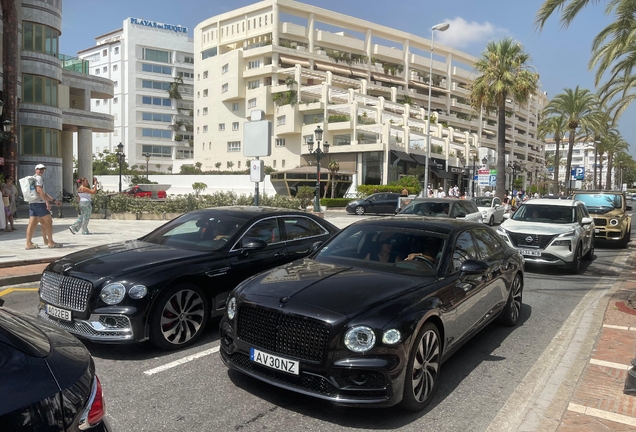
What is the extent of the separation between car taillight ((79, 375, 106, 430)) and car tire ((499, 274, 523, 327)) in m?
5.24

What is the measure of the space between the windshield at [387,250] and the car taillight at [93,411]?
3058 millimetres

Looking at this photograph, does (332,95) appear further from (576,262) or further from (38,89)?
(576,262)

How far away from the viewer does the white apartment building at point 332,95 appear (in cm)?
5212

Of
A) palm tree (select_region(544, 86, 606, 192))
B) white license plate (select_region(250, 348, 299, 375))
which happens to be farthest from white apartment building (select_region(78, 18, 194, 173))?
white license plate (select_region(250, 348, 299, 375))

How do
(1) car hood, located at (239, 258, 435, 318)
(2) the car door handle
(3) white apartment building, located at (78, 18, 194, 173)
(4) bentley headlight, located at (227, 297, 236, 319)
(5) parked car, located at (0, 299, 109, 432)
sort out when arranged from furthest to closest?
(3) white apartment building, located at (78, 18, 194, 173)
(2) the car door handle
(4) bentley headlight, located at (227, 297, 236, 319)
(1) car hood, located at (239, 258, 435, 318)
(5) parked car, located at (0, 299, 109, 432)

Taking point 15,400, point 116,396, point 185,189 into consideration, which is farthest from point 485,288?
point 185,189

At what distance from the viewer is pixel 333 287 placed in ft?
13.7

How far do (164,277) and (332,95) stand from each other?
175 feet

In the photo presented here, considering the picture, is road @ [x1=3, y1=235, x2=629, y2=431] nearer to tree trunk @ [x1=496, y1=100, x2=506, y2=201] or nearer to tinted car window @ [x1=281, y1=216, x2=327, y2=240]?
tinted car window @ [x1=281, y1=216, x2=327, y2=240]

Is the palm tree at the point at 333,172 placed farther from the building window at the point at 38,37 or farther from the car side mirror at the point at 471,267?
the car side mirror at the point at 471,267

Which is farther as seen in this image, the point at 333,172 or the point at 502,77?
the point at 333,172

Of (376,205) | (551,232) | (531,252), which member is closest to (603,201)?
(551,232)

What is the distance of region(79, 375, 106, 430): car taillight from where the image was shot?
2.04m

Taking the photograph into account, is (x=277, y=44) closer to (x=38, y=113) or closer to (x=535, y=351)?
(x=38, y=113)
